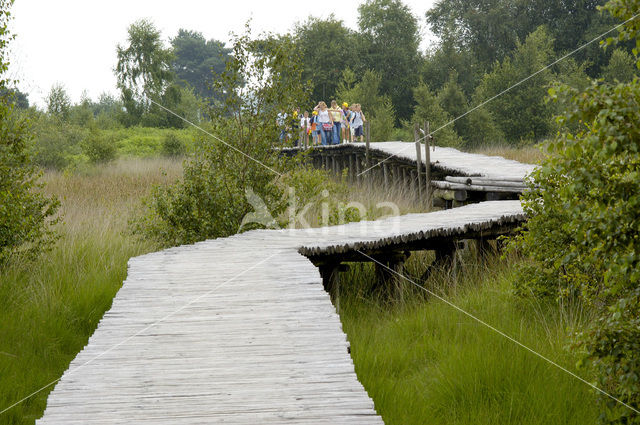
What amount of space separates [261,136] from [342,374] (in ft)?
22.5

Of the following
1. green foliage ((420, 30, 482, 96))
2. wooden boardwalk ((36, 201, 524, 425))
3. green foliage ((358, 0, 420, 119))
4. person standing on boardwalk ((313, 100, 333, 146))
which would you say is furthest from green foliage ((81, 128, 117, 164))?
green foliage ((420, 30, 482, 96))

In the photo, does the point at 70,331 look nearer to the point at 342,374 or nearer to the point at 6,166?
the point at 6,166

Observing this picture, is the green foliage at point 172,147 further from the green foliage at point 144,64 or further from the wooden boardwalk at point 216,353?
the wooden boardwalk at point 216,353

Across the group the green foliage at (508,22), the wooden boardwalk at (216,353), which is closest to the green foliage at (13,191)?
the wooden boardwalk at (216,353)

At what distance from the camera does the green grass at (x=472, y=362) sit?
17.3 ft

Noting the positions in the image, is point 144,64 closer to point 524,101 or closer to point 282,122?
point 524,101

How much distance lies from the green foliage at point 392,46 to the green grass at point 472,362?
1456 inches

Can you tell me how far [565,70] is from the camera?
36125 mm

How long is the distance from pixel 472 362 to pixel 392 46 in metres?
42.5

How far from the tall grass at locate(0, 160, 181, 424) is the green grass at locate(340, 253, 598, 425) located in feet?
8.94

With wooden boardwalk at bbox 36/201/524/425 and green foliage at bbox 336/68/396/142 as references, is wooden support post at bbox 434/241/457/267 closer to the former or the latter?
wooden boardwalk at bbox 36/201/524/425

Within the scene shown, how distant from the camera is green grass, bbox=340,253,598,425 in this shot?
17.3 feet

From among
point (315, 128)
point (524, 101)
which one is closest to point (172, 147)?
point (315, 128)

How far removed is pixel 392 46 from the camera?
152 feet
